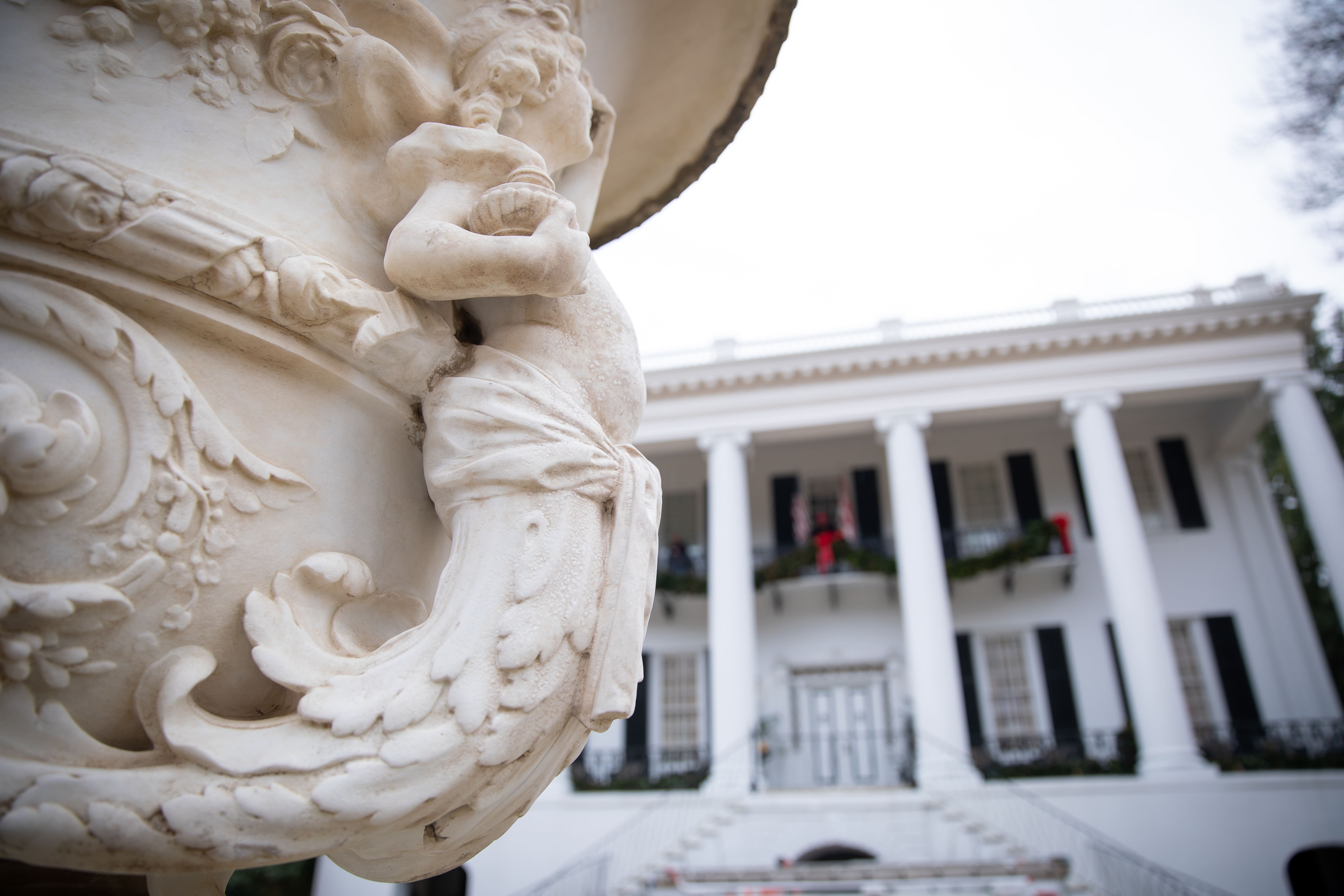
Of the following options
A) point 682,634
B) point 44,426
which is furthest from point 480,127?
point 682,634

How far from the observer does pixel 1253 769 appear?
585 inches

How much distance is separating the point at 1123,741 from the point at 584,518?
18.2 meters

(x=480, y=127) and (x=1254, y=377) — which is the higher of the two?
(x=1254, y=377)

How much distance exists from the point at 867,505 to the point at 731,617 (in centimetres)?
588

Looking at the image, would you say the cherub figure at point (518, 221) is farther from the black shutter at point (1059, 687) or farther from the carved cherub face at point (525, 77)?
the black shutter at point (1059, 687)

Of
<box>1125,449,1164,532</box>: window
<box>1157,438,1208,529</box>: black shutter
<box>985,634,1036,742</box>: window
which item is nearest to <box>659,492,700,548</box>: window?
<box>985,634,1036,742</box>: window

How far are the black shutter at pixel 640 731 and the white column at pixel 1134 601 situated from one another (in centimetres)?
1016

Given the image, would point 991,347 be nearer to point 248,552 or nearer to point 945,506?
point 945,506

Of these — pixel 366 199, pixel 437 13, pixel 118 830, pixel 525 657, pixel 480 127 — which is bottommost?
pixel 118 830

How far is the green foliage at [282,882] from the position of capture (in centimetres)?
1490

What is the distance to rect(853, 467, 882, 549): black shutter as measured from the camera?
20.9 meters

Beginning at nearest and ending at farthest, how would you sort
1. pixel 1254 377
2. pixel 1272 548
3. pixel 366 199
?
pixel 366 199, pixel 1254 377, pixel 1272 548

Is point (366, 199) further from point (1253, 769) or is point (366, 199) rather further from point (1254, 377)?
point (1254, 377)

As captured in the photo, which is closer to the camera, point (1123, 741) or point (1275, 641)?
point (1123, 741)
